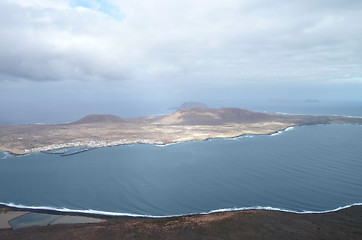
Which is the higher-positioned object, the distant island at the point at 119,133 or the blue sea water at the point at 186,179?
the distant island at the point at 119,133

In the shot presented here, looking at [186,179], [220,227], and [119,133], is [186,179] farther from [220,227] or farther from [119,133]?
[119,133]

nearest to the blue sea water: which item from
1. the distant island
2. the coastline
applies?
the coastline

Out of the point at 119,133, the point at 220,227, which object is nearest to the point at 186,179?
the point at 220,227

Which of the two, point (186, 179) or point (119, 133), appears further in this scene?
point (119, 133)

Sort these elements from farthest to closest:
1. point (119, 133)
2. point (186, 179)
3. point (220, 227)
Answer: point (119, 133) → point (186, 179) → point (220, 227)

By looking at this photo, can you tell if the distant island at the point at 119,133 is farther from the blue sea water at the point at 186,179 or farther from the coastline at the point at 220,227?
the coastline at the point at 220,227

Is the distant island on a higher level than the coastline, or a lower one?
higher

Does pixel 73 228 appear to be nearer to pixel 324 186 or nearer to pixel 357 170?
pixel 324 186

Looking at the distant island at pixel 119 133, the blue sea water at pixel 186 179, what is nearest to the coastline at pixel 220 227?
the blue sea water at pixel 186 179

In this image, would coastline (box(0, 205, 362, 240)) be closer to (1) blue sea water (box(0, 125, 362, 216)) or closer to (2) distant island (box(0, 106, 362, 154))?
(1) blue sea water (box(0, 125, 362, 216))
